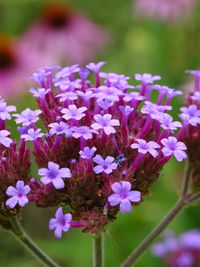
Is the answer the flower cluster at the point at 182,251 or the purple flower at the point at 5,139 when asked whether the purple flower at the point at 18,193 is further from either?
the flower cluster at the point at 182,251

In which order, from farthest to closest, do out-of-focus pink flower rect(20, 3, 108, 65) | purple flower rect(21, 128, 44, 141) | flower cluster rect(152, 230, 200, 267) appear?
out-of-focus pink flower rect(20, 3, 108, 65) < flower cluster rect(152, 230, 200, 267) < purple flower rect(21, 128, 44, 141)

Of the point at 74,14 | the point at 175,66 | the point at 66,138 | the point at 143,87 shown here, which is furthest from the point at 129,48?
the point at 66,138

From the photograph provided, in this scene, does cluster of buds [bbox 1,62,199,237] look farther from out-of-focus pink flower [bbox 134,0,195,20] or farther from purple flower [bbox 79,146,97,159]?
out-of-focus pink flower [bbox 134,0,195,20]

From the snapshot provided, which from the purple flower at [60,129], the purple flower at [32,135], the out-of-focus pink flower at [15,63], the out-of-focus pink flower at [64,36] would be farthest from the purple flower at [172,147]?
the out-of-focus pink flower at [64,36]

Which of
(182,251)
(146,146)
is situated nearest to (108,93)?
(146,146)

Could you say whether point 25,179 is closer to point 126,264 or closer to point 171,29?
point 126,264

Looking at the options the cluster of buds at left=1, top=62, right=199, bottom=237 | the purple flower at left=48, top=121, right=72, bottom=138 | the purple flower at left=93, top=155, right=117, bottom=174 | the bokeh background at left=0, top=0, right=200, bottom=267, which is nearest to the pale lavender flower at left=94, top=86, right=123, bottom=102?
the cluster of buds at left=1, top=62, right=199, bottom=237
